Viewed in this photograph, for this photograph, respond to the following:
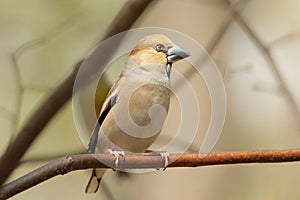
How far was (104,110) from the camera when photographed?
150 cm

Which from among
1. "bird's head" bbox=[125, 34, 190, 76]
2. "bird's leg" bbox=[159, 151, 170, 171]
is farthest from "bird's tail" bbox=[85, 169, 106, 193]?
"bird's leg" bbox=[159, 151, 170, 171]

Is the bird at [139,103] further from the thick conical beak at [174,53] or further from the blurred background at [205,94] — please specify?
the blurred background at [205,94]

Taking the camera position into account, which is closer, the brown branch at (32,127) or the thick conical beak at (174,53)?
the brown branch at (32,127)

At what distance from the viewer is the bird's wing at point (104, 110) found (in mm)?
1461

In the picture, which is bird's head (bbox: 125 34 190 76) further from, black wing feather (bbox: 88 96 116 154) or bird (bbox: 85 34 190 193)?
black wing feather (bbox: 88 96 116 154)

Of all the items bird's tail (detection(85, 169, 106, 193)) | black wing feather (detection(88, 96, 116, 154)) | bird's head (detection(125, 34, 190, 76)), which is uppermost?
bird's head (detection(125, 34, 190, 76))

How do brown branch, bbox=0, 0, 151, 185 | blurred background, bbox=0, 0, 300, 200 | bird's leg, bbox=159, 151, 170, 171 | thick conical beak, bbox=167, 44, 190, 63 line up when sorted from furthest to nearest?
blurred background, bbox=0, 0, 300, 200, thick conical beak, bbox=167, 44, 190, 63, bird's leg, bbox=159, 151, 170, 171, brown branch, bbox=0, 0, 151, 185

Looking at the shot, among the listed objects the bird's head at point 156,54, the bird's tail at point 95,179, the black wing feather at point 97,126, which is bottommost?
the bird's tail at point 95,179

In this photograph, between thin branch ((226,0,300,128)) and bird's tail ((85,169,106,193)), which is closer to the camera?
thin branch ((226,0,300,128))

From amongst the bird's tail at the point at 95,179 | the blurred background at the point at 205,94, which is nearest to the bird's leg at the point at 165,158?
the bird's tail at the point at 95,179

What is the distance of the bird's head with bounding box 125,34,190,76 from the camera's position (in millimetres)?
1488

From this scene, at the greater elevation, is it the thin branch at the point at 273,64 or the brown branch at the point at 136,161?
the thin branch at the point at 273,64

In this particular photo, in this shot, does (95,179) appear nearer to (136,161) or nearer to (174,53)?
(174,53)

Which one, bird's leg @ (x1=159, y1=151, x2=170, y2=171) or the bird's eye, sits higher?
the bird's eye
